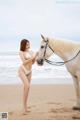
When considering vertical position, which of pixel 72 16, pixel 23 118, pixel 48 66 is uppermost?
pixel 72 16

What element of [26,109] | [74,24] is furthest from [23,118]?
[74,24]

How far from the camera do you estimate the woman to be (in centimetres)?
533

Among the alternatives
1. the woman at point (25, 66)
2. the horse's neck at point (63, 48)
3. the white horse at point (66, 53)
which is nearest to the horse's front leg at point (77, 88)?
the white horse at point (66, 53)

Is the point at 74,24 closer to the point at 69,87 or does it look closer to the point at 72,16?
the point at 72,16

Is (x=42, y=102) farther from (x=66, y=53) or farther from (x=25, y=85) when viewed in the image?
(x=66, y=53)

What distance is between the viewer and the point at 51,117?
210 inches

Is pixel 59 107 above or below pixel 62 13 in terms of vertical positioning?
below

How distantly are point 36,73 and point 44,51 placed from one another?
0.21 meters

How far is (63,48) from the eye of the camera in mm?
5387

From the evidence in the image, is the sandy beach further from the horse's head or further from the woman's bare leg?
the horse's head

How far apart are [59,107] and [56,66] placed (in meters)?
0.32

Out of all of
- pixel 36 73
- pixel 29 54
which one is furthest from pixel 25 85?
pixel 29 54

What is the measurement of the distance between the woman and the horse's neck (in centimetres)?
18

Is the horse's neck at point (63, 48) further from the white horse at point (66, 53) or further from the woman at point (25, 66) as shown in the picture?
the woman at point (25, 66)
